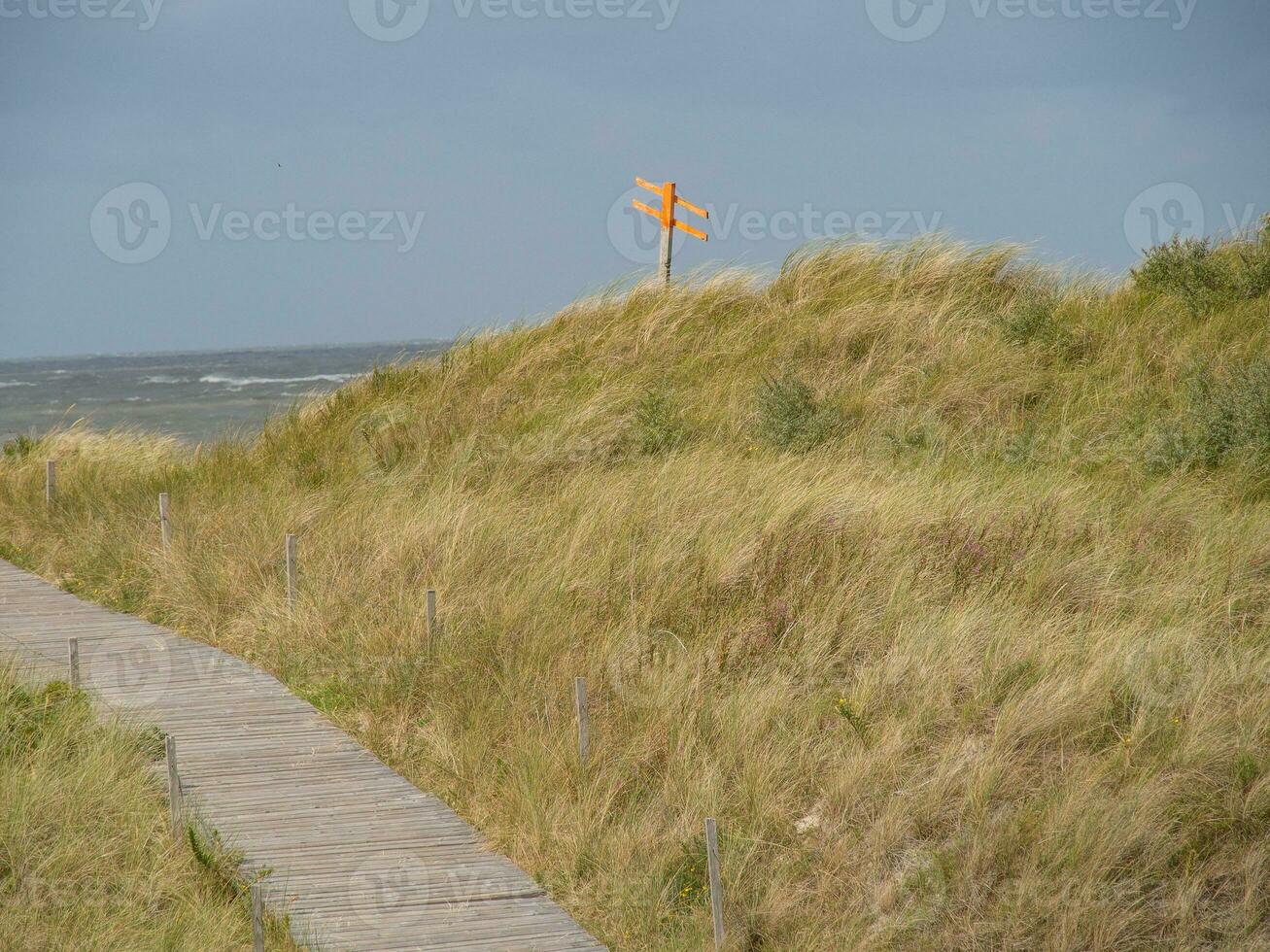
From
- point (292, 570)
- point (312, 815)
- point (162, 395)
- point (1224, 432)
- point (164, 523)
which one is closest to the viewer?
point (312, 815)

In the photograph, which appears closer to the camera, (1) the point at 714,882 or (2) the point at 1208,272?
(1) the point at 714,882

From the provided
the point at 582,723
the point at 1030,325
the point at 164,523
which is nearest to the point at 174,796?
the point at 582,723

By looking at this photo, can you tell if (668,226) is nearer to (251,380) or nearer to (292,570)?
(292,570)

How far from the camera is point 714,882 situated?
209 inches

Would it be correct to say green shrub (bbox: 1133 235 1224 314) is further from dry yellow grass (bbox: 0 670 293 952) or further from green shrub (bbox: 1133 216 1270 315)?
dry yellow grass (bbox: 0 670 293 952)

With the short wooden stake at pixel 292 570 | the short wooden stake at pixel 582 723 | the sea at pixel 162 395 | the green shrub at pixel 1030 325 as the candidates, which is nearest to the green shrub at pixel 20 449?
the sea at pixel 162 395

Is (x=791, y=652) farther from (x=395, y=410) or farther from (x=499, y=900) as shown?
(x=395, y=410)

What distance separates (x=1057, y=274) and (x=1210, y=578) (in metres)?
8.65

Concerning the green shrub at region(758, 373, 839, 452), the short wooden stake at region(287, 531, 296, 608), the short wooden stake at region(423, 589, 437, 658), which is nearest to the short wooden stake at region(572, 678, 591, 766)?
the short wooden stake at region(423, 589, 437, 658)

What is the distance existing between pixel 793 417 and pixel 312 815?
6.88m

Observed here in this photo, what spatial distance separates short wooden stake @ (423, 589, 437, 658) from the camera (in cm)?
808

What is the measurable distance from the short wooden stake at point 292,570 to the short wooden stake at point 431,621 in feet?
4.77

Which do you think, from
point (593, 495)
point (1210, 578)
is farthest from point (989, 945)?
point (593, 495)

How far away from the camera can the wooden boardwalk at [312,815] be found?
5.46 meters
